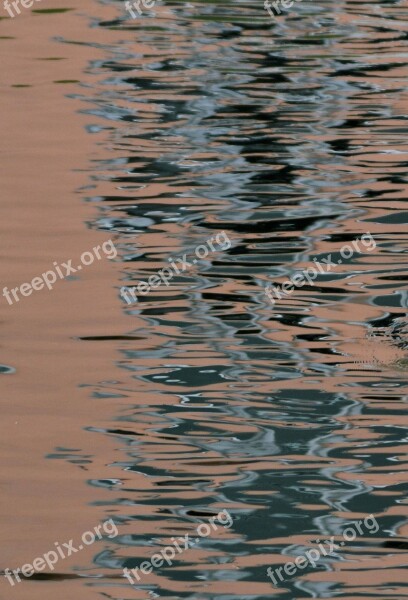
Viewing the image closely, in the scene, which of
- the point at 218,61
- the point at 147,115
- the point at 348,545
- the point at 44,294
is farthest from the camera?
the point at 218,61

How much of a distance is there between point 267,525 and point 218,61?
27.4 ft

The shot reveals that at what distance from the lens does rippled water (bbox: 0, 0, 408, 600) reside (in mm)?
5434

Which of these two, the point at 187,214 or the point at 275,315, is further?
the point at 187,214

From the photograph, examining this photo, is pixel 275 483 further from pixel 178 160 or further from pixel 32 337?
pixel 178 160

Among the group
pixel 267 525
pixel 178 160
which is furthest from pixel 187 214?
pixel 267 525

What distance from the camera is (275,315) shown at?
759 centimetres

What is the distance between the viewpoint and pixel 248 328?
739 cm

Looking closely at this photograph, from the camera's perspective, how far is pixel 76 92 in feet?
39.9

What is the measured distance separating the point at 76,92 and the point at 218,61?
5.61ft

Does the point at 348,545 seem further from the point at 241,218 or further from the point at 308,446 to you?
the point at 241,218

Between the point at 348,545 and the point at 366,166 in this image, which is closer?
the point at 348,545

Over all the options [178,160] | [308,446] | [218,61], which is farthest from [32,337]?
[218,61]

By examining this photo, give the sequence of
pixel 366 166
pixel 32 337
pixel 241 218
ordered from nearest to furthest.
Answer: pixel 32 337 < pixel 241 218 < pixel 366 166

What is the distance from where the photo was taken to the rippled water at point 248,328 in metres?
5.43
